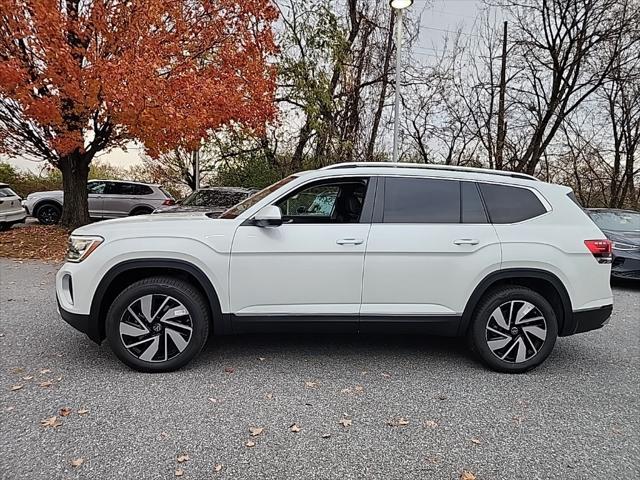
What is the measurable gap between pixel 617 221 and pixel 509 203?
6216mm

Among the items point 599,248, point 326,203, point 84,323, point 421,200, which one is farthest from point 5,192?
point 599,248

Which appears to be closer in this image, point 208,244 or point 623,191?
point 208,244

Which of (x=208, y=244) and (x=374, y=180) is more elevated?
→ (x=374, y=180)

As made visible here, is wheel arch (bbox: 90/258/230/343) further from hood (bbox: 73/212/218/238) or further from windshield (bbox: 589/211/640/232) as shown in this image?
windshield (bbox: 589/211/640/232)

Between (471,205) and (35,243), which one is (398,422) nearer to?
(471,205)

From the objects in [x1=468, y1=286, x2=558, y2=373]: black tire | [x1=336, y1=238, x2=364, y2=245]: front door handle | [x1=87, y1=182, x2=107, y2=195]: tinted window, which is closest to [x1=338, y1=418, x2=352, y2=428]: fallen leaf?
[x1=336, y1=238, x2=364, y2=245]: front door handle

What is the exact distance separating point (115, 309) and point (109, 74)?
5.50m

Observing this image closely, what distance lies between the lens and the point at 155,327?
3.49 metres

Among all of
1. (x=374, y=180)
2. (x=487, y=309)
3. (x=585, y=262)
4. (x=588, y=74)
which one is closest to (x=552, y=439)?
(x=487, y=309)

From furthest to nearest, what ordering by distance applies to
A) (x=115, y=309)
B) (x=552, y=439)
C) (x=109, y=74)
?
(x=109, y=74) < (x=115, y=309) < (x=552, y=439)

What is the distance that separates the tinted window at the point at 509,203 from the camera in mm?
3758

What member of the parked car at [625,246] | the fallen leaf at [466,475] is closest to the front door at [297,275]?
the fallen leaf at [466,475]

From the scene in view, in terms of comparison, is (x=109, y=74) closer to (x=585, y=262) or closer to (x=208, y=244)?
(x=208, y=244)

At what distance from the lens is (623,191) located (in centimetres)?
1614
